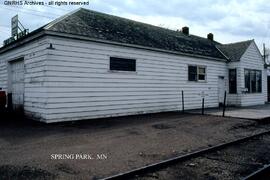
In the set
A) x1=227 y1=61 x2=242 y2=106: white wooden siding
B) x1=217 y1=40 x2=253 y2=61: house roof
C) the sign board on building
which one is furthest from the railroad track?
x1=217 y1=40 x2=253 y2=61: house roof

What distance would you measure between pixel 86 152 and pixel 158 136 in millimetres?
2969

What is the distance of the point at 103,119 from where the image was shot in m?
12.0

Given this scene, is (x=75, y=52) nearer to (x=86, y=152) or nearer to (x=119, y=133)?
(x=119, y=133)

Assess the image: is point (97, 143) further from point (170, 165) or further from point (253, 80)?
point (253, 80)

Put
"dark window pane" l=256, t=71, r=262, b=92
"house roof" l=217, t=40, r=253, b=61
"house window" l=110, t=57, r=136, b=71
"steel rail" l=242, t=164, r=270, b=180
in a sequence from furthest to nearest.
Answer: "dark window pane" l=256, t=71, r=262, b=92, "house roof" l=217, t=40, r=253, b=61, "house window" l=110, t=57, r=136, b=71, "steel rail" l=242, t=164, r=270, b=180

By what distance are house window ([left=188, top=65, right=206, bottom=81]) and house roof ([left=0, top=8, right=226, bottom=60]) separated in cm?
96

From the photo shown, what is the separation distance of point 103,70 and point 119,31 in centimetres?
309

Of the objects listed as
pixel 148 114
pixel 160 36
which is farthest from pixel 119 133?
pixel 160 36

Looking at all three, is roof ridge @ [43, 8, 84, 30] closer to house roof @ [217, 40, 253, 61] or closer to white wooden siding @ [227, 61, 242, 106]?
white wooden siding @ [227, 61, 242, 106]

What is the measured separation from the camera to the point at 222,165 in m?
5.93

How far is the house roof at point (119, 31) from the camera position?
461 inches

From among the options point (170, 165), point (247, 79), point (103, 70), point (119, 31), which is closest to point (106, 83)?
point (103, 70)

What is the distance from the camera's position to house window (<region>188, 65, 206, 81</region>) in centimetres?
1766

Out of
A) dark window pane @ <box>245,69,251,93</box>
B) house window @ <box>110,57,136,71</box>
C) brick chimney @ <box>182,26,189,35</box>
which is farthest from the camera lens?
brick chimney @ <box>182,26,189,35</box>
